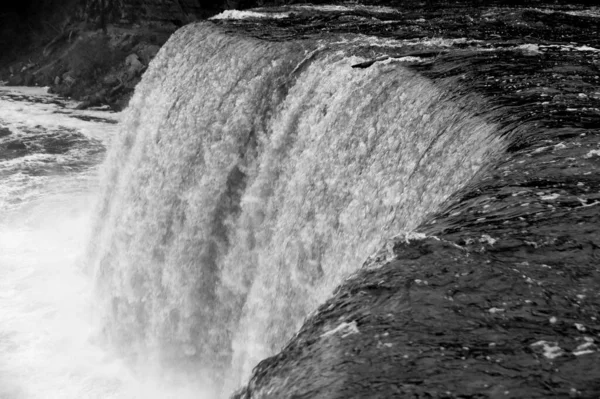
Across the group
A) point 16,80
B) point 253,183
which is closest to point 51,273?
point 253,183

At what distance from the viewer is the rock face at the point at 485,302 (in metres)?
2.98

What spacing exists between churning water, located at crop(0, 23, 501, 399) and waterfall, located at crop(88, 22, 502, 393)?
26mm

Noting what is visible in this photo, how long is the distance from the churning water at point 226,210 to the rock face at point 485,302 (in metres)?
0.81

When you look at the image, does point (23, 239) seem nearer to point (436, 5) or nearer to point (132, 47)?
point (436, 5)

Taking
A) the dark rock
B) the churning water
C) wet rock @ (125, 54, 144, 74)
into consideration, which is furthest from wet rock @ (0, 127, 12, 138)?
the churning water

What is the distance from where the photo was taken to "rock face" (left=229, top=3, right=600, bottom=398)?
298 cm

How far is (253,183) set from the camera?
31.7ft

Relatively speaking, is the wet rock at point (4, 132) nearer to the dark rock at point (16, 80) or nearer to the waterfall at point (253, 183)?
Answer: the dark rock at point (16, 80)

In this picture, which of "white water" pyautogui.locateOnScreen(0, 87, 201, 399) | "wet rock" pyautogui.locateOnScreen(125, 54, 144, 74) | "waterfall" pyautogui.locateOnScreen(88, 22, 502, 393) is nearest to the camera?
"waterfall" pyautogui.locateOnScreen(88, 22, 502, 393)

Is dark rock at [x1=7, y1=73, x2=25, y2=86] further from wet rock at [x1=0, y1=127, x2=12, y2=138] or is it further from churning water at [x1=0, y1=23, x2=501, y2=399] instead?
churning water at [x1=0, y1=23, x2=501, y2=399]

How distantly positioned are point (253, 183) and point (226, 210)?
2.77 ft

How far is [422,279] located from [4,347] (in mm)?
10965

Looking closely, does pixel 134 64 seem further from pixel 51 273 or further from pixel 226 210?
pixel 226 210

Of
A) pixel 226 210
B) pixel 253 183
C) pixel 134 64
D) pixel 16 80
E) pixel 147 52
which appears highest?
pixel 253 183
